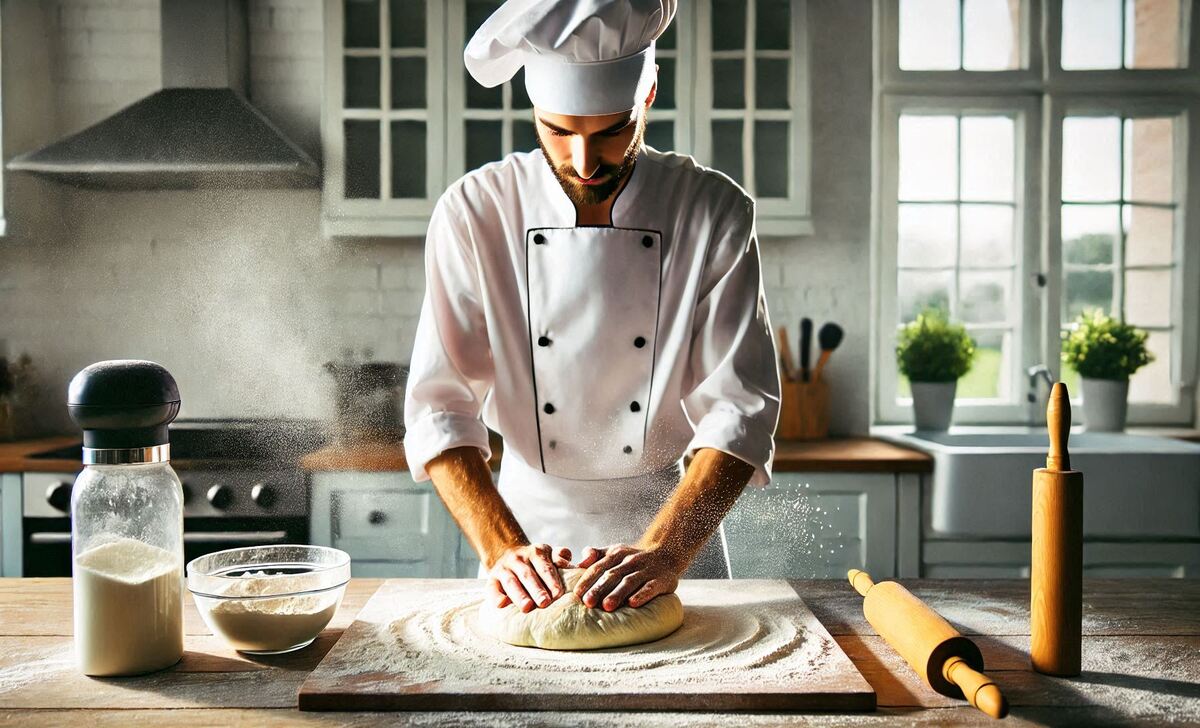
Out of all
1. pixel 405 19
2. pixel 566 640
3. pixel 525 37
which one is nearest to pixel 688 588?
pixel 566 640

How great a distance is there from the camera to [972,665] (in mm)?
1007

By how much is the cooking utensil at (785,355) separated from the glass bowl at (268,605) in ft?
7.14

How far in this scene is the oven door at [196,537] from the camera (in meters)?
2.63

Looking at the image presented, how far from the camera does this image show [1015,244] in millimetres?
3402

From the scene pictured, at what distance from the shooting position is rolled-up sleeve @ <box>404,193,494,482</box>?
1502 mm

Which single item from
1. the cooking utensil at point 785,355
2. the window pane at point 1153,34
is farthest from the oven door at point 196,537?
the window pane at point 1153,34

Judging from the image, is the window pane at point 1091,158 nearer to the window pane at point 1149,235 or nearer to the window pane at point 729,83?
the window pane at point 1149,235

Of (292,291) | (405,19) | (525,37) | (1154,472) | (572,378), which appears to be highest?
(405,19)

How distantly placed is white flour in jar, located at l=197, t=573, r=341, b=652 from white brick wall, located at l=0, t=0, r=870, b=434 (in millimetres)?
2156

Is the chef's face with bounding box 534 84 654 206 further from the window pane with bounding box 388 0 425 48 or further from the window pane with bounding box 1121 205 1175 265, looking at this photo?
the window pane with bounding box 1121 205 1175 265

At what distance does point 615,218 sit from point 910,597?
0.82 meters

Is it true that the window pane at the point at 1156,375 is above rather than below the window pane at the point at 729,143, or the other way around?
below

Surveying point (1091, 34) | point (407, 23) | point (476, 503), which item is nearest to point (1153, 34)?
point (1091, 34)

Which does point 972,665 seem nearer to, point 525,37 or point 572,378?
point 572,378
